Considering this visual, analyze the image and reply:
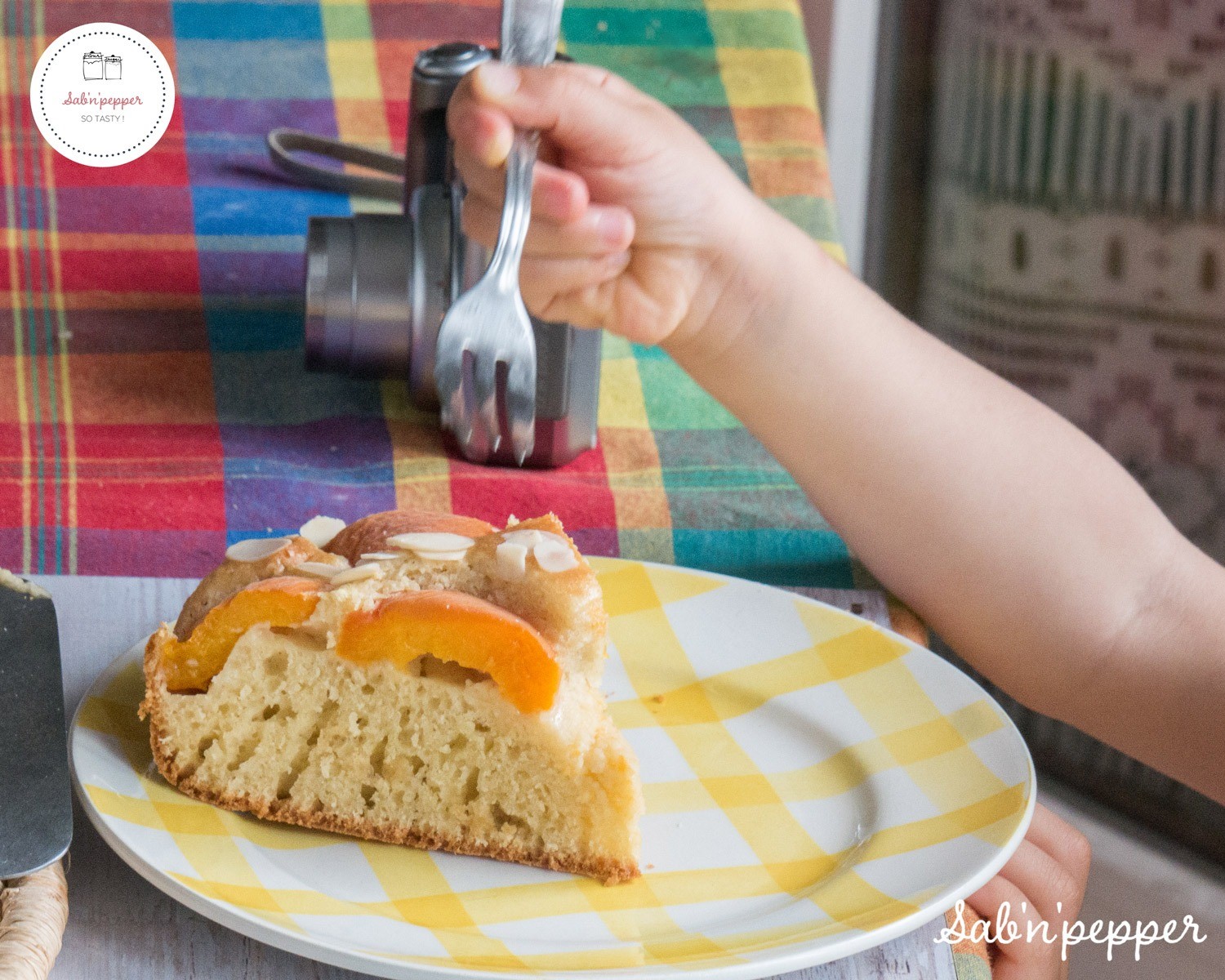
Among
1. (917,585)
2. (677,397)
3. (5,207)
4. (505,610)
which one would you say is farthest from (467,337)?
(5,207)

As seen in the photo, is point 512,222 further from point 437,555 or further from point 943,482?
point 943,482

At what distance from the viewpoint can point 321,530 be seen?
1.99ft

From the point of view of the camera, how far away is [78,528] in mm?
790

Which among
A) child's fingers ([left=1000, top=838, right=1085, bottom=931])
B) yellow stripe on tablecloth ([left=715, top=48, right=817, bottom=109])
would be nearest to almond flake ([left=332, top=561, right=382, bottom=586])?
child's fingers ([left=1000, top=838, right=1085, bottom=931])

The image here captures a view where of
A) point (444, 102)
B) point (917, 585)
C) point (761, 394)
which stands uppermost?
point (444, 102)

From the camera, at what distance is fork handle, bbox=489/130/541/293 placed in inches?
21.7

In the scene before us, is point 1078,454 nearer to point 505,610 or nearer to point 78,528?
point 505,610

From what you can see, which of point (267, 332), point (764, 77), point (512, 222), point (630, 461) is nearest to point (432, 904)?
point (512, 222)

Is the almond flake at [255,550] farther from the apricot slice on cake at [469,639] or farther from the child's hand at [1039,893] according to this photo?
the child's hand at [1039,893]

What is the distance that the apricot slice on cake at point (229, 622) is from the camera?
521mm

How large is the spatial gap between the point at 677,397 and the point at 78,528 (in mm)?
430

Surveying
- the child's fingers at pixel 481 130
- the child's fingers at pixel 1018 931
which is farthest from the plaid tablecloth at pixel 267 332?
the child's fingers at pixel 481 130

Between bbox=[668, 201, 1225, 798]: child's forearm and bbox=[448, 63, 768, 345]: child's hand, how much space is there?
0.03 m

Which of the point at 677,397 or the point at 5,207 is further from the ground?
the point at 5,207
